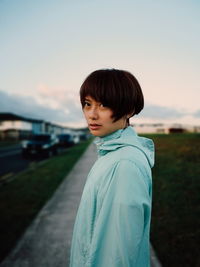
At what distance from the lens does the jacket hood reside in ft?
3.86

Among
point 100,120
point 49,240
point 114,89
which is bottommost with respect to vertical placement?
point 49,240

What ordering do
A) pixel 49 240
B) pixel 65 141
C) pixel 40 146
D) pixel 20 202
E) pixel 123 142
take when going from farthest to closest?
pixel 65 141 → pixel 40 146 → pixel 20 202 → pixel 49 240 → pixel 123 142

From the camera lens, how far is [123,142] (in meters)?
1.16

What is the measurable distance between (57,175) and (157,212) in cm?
516

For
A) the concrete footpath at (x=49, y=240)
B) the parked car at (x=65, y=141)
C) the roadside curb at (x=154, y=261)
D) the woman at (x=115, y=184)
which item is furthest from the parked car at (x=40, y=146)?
the woman at (x=115, y=184)

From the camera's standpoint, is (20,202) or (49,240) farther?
(20,202)

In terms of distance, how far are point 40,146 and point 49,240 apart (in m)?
13.4

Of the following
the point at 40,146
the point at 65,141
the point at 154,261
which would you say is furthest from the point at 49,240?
the point at 65,141

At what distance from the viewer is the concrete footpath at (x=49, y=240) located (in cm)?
289

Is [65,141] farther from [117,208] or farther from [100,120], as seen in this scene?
[117,208]

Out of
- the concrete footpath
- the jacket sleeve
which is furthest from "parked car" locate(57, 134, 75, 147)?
the jacket sleeve

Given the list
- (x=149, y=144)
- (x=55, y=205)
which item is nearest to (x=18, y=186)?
(x=55, y=205)

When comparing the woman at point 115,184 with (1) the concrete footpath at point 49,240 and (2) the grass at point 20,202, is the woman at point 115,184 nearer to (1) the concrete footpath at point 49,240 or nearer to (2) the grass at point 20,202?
(1) the concrete footpath at point 49,240

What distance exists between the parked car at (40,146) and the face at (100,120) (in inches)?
616
